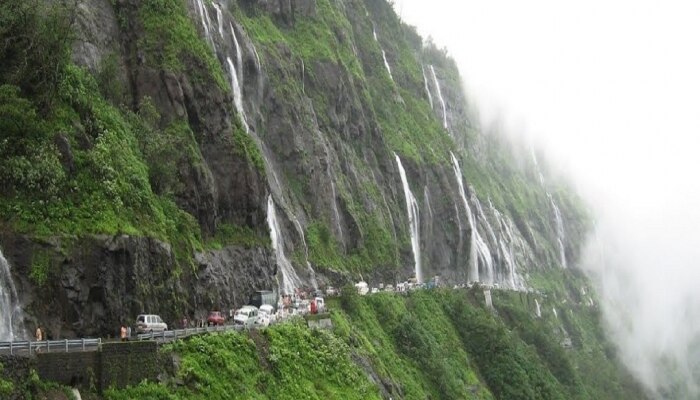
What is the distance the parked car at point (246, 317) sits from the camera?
1901 inches

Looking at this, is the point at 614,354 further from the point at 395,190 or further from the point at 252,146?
the point at 252,146

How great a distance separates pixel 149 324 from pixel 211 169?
19.1 meters

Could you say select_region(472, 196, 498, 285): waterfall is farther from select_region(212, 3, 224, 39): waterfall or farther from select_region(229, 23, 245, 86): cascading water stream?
select_region(212, 3, 224, 39): waterfall

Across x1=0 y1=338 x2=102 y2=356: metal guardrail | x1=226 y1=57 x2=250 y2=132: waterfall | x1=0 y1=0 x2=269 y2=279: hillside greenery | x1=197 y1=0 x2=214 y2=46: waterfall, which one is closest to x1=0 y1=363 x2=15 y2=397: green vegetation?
x1=0 y1=338 x2=102 y2=356: metal guardrail

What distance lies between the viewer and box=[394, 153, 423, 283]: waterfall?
340ft

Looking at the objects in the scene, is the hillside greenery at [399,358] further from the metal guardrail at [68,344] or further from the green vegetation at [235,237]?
A: the green vegetation at [235,237]

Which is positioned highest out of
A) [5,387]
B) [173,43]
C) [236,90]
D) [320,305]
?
[236,90]

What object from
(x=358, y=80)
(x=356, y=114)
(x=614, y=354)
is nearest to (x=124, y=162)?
(x=356, y=114)

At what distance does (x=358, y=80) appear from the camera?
358 ft

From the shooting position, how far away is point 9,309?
36.5 metres

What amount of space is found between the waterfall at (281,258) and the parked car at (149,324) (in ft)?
80.9

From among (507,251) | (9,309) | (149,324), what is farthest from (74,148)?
(507,251)

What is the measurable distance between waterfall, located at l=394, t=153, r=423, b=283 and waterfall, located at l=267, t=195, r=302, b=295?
33.9m

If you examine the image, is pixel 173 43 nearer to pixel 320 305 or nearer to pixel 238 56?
pixel 238 56
